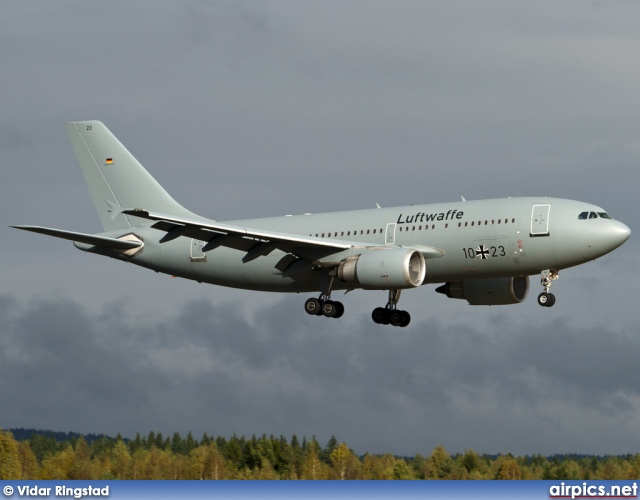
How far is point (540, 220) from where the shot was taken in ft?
184

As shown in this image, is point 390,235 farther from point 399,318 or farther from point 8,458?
point 8,458

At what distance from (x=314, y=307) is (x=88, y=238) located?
1228cm

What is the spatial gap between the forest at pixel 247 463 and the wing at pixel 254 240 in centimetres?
5102

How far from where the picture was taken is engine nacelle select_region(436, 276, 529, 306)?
64.6 m

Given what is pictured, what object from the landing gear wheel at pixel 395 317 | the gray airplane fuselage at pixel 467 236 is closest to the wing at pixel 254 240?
the gray airplane fuselage at pixel 467 236

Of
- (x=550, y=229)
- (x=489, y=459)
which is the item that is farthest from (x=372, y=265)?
(x=489, y=459)

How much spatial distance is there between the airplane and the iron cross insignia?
0.05m

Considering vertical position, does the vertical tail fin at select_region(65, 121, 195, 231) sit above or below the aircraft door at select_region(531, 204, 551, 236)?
above

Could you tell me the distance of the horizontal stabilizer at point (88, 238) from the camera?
57656 mm

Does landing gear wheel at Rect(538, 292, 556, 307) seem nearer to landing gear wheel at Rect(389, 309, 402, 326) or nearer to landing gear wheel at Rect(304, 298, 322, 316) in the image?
landing gear wheel at Rect(389, 309, 402, 326)

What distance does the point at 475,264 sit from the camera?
5706 centimetres

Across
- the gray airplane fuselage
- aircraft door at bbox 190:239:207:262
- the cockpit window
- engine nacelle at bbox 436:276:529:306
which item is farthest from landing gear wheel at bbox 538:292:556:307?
aircraft door at bbox 190:239:207:262

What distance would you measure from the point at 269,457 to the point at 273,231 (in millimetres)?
69987

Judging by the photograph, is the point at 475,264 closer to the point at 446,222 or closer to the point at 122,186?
the point at 446,222
